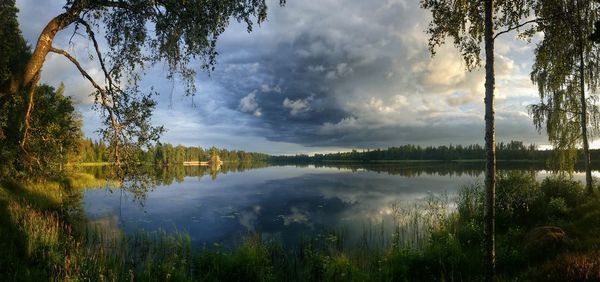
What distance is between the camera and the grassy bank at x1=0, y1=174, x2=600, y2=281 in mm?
9656

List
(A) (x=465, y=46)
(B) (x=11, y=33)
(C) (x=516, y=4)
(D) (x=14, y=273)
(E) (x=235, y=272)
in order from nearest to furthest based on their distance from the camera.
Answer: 1. (D) (x=14, y=273)
2. (C) (x=516, y=4)
3. (A) (x=465, y=46)
4. (E) (x=235, y=272)
5. (B) (x=11, y=33)

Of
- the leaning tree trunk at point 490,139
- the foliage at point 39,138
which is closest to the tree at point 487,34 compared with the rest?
the leaning tree trunk at point 490,139

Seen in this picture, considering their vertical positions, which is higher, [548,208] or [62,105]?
[62,105]

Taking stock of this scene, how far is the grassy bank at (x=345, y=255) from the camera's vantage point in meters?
9.66

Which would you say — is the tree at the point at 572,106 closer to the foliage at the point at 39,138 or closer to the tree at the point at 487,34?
the tree at the point at 487,34

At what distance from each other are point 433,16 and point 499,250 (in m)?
8.45

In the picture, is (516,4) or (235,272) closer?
(516,4)

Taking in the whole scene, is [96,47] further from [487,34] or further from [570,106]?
[570,106]

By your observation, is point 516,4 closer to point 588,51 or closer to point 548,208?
point 548,208

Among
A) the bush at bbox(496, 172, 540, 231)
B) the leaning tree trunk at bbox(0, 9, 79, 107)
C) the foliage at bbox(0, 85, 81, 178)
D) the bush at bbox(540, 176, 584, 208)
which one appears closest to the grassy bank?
the bush at bbox(496, 172, 540, 231)

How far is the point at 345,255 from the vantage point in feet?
45.0

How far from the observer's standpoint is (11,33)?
1526cm

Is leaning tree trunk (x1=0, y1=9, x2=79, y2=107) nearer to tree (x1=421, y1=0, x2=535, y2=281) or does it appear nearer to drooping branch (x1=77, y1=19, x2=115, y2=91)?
drooping branch (x1=77, y1=19, x2=115, y2=91)

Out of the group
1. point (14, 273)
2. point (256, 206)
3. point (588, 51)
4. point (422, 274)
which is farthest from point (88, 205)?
point (588, 51)
